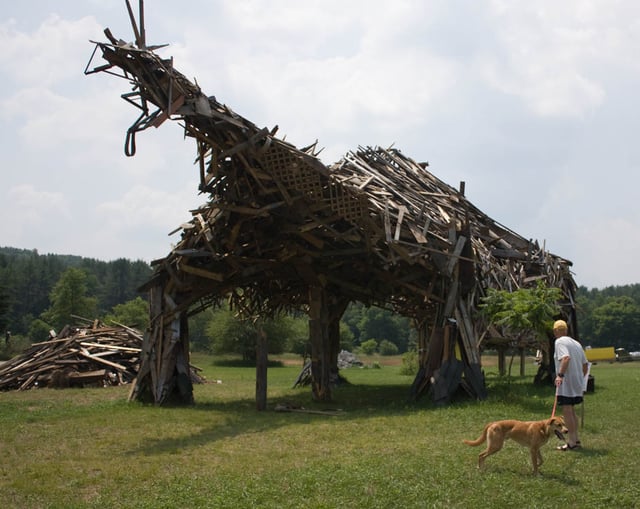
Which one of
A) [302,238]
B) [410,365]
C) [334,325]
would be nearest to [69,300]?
[410,365]

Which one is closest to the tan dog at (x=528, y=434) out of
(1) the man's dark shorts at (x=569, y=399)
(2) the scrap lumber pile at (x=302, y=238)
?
(1) the man's dark shorts at (x=569, y=399)

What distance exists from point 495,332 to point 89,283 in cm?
9703

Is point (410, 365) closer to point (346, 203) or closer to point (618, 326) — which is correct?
point (346, 203)

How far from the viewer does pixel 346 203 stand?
13766 mm

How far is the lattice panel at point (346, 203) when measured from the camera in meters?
13.8

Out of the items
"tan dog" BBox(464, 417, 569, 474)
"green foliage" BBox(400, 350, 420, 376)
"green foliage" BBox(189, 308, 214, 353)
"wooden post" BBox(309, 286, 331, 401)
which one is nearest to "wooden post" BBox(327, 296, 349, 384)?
"wooden post" BBox(309, 286, 331, 401)

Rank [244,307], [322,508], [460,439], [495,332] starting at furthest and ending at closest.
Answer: [244,307], [495,332], [460,439], [322,508]

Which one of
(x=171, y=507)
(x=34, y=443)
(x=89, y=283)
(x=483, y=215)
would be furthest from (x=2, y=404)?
(x=89, y=283)

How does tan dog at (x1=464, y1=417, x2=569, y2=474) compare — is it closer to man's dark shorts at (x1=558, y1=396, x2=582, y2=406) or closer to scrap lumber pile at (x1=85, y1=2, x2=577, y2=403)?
man's dark shorts at (x1=558, y1=396, x2=582, y2=406)

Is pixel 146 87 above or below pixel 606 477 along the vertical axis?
above

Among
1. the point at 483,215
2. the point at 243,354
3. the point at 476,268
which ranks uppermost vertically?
the point at 483,215

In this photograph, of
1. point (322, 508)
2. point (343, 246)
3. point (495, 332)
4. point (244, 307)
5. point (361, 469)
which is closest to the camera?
point (322, 508)

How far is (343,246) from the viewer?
623 inches

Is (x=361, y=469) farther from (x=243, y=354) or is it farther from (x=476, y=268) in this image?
(x=243, y=354)
